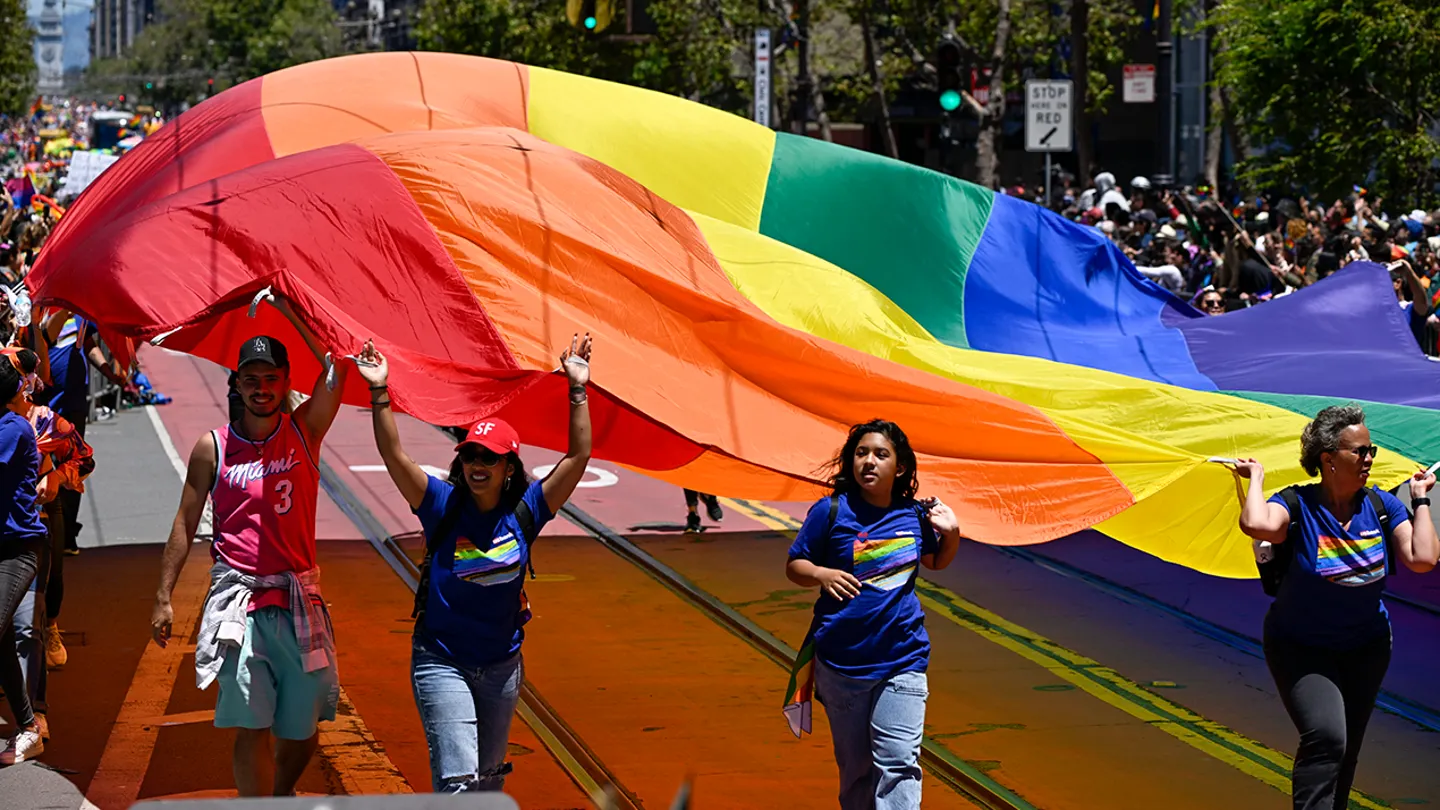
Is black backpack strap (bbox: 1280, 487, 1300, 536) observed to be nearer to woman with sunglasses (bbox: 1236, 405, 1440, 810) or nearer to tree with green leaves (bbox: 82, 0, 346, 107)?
woman with sunglasses (bbox: 1236, 405, 1440, 810)

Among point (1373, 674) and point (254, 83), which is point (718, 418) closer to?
point (1373, 674)

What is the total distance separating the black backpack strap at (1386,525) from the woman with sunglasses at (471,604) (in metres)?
2.99

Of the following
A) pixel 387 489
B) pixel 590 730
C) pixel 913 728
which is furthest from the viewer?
pixel 387 489

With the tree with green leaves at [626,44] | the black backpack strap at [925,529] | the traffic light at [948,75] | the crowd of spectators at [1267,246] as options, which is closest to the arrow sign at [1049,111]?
the crowd of spectators at [1267,246]

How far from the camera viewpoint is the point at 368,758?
8750 millimetres

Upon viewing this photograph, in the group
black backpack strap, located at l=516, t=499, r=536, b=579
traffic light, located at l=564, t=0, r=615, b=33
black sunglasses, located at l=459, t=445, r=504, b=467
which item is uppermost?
traffic light, located at l=564, t=0, r=615, b=33

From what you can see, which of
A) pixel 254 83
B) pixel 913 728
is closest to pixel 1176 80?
pixel 254 83

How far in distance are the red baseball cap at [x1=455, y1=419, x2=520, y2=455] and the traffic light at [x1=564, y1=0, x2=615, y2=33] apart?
16.4 meters

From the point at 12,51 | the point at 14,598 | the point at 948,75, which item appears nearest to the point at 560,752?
the point at 14,598

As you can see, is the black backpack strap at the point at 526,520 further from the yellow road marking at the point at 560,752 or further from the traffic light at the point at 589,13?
the traffic light at the point at 589,13

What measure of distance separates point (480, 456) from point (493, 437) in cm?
8

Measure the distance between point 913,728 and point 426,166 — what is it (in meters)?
4.01

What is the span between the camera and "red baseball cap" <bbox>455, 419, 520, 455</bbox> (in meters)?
6.35

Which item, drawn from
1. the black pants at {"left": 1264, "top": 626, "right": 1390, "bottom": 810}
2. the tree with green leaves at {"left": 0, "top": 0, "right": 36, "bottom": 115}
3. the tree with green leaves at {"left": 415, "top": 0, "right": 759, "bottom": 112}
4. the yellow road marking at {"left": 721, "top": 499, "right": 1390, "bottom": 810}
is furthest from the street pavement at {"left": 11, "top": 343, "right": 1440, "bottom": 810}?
the tree with green leaves at {"left": 0, "top": 0, "right": 36, "bottom": 115}
